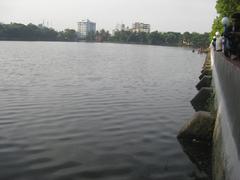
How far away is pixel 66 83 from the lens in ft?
99.3

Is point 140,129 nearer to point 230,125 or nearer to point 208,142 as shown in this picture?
point 208,142

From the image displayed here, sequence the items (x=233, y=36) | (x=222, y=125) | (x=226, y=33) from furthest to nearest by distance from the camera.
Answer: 1. (x=226, y=33)
2. (x=233, y=36)
3. (x=222, y=125)

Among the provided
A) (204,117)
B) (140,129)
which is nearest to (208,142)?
(204,117)

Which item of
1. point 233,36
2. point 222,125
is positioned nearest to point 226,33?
point 233,36

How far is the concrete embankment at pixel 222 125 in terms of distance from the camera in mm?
7820

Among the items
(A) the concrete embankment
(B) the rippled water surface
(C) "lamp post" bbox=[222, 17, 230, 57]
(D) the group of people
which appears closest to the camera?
(A) the concrete embankment

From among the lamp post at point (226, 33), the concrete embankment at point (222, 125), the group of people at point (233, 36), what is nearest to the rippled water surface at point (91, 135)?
the concrete embankment at point (222, 125)

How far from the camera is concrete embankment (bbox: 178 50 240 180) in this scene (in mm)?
7820

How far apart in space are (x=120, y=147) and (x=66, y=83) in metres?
18.1

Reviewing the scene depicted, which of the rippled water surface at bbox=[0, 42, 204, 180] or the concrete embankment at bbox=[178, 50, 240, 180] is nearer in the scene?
the concrete embankment at bbox=[178, 50, 240, 180]

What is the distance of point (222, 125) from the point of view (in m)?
10.7

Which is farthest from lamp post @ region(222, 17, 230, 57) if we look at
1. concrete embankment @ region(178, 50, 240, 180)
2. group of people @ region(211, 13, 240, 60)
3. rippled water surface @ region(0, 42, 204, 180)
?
rippled water surface @ region(0, 42, 204, 180)

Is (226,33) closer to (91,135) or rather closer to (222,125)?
(222,125)

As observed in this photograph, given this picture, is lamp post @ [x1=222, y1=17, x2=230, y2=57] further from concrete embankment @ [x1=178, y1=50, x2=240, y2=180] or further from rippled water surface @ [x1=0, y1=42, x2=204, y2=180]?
rippled water surface @ [x1=0, y1=42, x2=204, y2=180]
